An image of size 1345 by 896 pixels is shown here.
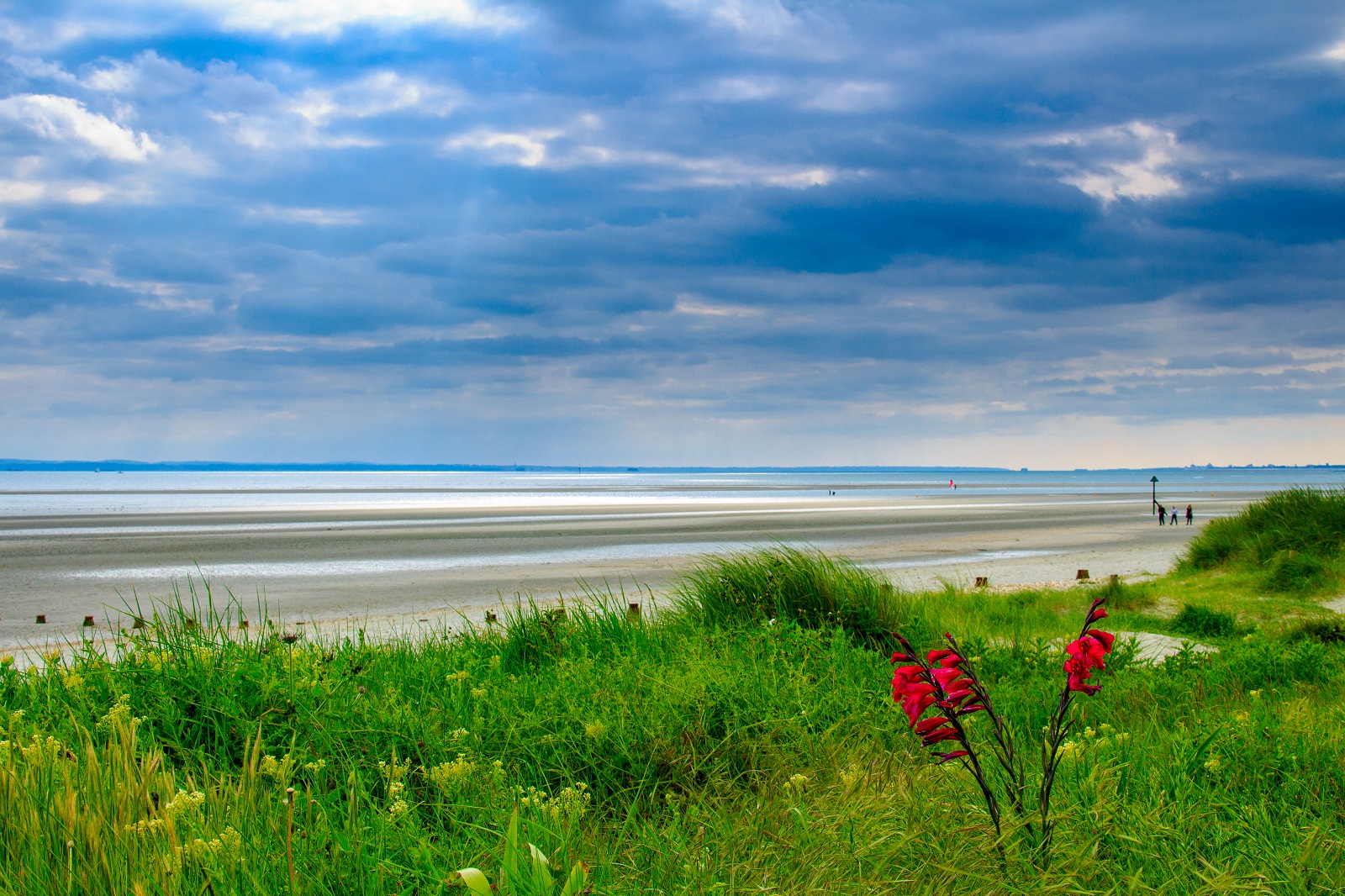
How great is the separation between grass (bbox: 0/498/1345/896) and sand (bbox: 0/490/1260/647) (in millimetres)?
2018

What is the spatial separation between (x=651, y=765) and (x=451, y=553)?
70.2 feet

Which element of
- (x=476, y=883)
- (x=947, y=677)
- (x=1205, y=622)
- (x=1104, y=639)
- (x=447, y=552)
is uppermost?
(x=1104, y=639)

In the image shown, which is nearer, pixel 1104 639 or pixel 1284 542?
pixel 1104 639

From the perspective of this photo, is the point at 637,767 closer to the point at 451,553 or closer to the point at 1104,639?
the point at 1104,639

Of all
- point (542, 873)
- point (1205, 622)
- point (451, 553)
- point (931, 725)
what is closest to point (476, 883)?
point (542, 873)

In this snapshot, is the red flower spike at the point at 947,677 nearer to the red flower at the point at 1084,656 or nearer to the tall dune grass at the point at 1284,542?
the red flower at the point at 1084,656

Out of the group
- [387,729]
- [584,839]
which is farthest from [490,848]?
[387,729]

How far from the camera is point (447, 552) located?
2484 cm

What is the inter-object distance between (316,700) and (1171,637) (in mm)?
7249

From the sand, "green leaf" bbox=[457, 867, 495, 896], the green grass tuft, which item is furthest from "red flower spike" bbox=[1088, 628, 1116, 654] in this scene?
the green grass tuft

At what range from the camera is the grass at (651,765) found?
107 inches

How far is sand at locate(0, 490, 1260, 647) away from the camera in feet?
48.5

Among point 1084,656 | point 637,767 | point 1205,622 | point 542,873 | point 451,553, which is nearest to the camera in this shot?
point 542,873

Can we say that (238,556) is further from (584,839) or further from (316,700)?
(584,839)
